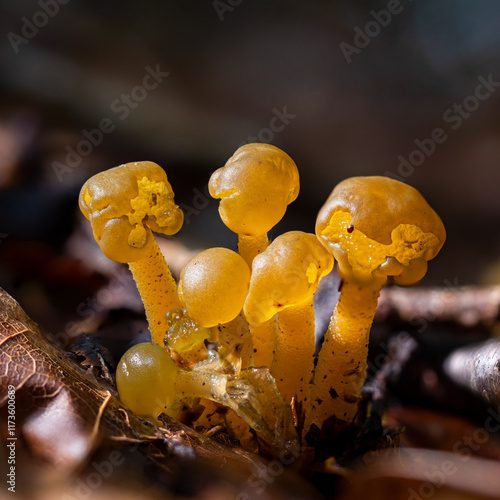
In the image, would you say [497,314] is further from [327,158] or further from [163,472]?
[163,472]

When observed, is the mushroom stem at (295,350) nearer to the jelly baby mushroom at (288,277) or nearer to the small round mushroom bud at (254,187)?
the jelly baby mushroom at (288,277)

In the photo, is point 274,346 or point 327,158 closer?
point 274,346

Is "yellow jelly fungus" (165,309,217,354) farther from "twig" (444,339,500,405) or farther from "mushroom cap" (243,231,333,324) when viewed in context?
"twig" (444,339,500,405)

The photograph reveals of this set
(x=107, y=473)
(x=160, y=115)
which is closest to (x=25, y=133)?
(x=160, y=115)

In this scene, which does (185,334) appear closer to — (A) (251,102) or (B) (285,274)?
(B) (285,274)

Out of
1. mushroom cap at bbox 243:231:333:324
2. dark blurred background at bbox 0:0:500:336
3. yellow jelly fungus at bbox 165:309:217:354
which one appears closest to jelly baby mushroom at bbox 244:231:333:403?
mushroom cap at bbox 243:231:333:324

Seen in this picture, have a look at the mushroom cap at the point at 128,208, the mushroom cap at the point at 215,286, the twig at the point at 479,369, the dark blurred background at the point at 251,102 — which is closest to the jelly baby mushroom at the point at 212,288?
the mushroom cap at the point at 215,286
